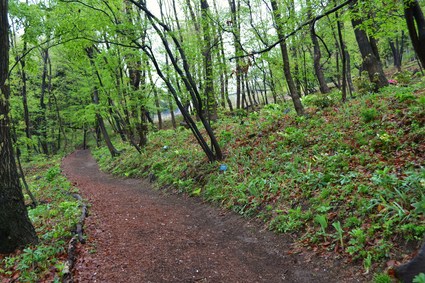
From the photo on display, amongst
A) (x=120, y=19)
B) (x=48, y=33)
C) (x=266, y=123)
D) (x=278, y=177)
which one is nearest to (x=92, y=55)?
(x=120, y=19)

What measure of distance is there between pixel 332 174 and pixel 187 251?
3.16 m

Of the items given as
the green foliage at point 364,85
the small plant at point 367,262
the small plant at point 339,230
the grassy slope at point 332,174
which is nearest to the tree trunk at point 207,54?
the grassy slope at point 332,174

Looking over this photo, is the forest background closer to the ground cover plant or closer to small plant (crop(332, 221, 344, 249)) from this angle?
small plant (crop(332, 221, 344, 249))

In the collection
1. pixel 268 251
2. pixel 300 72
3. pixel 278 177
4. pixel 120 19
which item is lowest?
pixel 268 251

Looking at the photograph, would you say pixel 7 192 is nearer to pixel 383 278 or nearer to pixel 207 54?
pixel 383 278

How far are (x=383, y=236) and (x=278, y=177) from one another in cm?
297

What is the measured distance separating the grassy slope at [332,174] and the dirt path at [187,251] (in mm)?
363

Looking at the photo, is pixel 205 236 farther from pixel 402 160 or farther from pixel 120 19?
pixel 120 19

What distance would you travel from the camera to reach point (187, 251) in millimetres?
5055

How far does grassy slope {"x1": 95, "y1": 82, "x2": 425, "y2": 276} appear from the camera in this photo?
4.00m

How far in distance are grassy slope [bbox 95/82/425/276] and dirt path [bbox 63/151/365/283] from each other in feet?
1.19

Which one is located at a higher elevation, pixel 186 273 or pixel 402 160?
pixel 402 160

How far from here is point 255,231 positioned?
18.4 ft

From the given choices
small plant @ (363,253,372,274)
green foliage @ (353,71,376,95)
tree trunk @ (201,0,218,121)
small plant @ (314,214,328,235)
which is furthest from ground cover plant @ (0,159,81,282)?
green foliage @ (353,71,376,95)
